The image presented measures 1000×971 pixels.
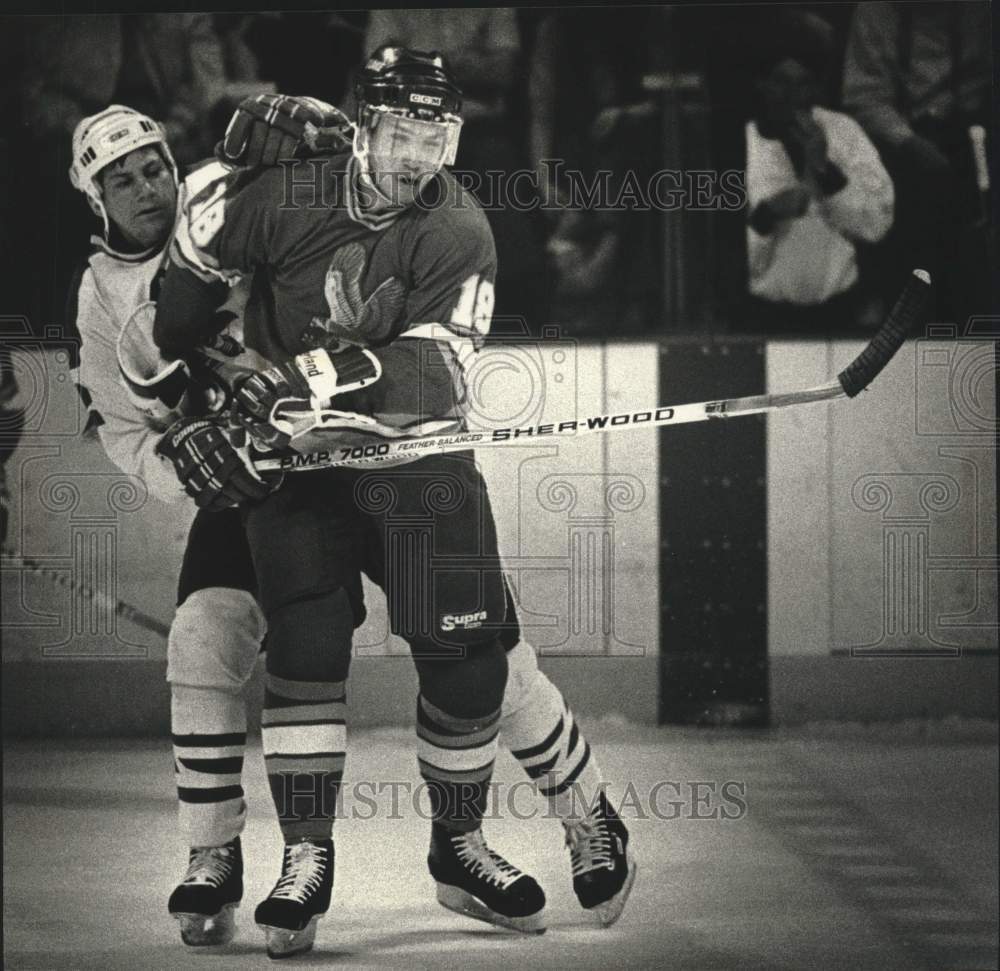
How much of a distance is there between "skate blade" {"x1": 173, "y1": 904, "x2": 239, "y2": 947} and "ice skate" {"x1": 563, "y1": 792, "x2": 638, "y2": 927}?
71 cm

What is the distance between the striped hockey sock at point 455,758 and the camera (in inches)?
130

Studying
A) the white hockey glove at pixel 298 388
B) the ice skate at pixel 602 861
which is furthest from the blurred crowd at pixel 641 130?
the ice skate at pixel 602 861

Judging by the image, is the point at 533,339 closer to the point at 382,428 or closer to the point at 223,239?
the point at 382,428

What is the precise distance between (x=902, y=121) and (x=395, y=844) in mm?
1837

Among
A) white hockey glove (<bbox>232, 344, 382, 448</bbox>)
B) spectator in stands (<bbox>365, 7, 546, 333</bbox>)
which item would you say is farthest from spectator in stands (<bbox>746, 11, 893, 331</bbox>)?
white hockey glove (<bbox>232, 344, 382, 448</bbox>)

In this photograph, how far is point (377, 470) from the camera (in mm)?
3291

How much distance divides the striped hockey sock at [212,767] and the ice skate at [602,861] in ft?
2.28

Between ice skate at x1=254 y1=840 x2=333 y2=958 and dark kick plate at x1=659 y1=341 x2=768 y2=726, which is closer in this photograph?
ice skate at x1=254 y1=840 x2=333 y2=958

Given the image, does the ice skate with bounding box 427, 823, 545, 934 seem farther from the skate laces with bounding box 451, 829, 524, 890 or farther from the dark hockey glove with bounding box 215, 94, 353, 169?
the dark hockey glove with bounding box 215, 94, 353, 169

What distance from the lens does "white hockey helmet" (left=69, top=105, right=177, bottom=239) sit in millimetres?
3336

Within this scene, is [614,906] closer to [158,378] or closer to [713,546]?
[713,546]

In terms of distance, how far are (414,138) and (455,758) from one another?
50.7 inches

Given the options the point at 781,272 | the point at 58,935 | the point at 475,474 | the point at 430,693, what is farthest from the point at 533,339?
the point at 58,935

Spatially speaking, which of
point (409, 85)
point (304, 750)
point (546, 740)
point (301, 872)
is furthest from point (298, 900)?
point (409, 85)
